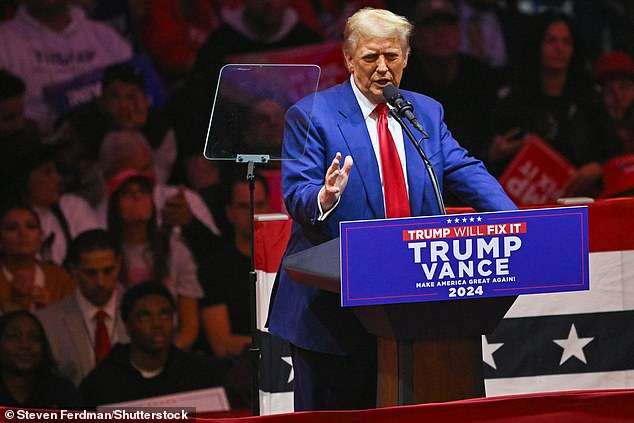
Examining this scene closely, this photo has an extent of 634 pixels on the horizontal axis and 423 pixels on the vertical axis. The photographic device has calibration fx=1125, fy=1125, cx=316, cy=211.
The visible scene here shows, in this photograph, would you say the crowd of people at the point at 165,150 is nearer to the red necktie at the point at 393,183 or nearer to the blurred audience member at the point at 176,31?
the blurred audience member at the point at 176,31

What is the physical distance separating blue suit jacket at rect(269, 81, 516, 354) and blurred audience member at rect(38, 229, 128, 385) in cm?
232

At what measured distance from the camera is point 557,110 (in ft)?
18.9

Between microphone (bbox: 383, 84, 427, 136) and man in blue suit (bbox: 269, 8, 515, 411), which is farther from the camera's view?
man in blue suit (bbox: 269, 8, 515, 411)

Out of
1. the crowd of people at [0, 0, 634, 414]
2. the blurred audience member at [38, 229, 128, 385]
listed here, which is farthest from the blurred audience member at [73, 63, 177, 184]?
the blurred audience member at [38, 229, 128, 385]

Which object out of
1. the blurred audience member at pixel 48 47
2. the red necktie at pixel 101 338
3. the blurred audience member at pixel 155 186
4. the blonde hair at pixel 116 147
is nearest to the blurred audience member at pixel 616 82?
the blurred audience member at pixel 155 186

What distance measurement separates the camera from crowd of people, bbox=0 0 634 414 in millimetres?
5305

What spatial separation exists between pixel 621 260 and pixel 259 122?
1466mm

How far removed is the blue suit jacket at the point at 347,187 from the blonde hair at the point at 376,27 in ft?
0.57

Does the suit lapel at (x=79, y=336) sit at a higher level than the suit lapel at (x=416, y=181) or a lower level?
lower

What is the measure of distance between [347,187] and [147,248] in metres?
2.62

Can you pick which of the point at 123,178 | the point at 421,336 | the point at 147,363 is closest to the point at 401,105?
the point at 421,336

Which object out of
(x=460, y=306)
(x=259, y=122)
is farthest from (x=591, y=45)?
(x=460, y=306)

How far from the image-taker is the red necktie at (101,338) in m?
5.31

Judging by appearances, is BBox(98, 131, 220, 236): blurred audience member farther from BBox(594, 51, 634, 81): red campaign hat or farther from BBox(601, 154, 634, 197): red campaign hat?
BBox(594, 51, 634, 81): red campaign hat
